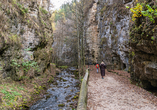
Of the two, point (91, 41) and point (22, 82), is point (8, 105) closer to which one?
point (22, 82)

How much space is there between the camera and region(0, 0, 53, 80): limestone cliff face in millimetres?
6883

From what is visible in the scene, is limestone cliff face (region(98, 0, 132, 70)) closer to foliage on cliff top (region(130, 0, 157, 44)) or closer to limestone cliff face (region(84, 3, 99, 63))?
limestone cliff face (region(84, 3, 99, 63))

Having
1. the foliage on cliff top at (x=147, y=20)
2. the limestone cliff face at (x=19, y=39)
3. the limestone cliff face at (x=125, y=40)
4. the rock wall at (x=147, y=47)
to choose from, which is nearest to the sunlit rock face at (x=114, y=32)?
the limestone cliff face at (x=125, y=40)

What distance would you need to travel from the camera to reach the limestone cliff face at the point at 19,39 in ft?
22.6

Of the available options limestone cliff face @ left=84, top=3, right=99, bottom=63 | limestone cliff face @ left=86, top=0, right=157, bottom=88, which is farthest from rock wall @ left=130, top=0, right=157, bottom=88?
limestone cliff face @ left=84, top=3, right=99, bottom=63

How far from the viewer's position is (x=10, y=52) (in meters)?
7.20

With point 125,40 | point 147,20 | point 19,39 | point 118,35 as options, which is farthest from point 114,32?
point 19,39

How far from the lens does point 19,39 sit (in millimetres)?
8422

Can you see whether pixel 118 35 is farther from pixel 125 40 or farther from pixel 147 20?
pixel 147 20

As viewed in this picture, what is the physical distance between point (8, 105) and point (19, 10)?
26.1ft

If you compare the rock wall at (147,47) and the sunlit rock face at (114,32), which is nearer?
the rock wall at (147,47)

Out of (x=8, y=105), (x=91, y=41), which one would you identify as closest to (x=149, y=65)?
(x=8, y=105)

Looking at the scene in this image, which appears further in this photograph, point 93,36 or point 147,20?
point 93,36

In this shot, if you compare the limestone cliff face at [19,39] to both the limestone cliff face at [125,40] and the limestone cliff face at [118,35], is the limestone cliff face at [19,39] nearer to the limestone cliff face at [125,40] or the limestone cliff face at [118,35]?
the limestone cliff face at [125,40]
